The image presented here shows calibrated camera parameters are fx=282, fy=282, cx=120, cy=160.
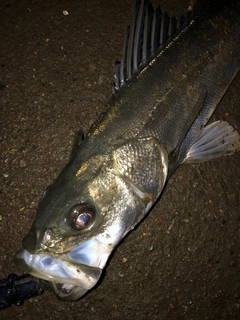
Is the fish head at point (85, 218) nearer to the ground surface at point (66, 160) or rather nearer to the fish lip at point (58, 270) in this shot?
the fish lip at point (58, 270)

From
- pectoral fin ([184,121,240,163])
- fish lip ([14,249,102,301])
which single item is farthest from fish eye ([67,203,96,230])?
pectoral fin ([184,121,240,163])

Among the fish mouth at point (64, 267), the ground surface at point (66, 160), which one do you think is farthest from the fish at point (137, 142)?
the ground surface at point (66, 160)

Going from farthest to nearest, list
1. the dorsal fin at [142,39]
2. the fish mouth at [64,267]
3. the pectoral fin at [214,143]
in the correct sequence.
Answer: the pectoral fin at [214,143], the dorsal fin at [142,39], the fish mouth at [64,267]

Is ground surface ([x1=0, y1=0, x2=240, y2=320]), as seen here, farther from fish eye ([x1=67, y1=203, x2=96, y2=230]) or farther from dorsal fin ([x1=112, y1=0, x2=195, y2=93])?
fish eye ([x1=67, y1=203, x2=96, y2=230])

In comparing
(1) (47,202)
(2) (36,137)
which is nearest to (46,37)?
(2) (36,137)

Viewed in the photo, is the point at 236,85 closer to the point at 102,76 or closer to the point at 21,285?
the point at 102,76

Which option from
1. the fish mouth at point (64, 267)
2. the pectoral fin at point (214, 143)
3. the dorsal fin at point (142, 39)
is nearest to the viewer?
the fish mouth at point (64, 267)
